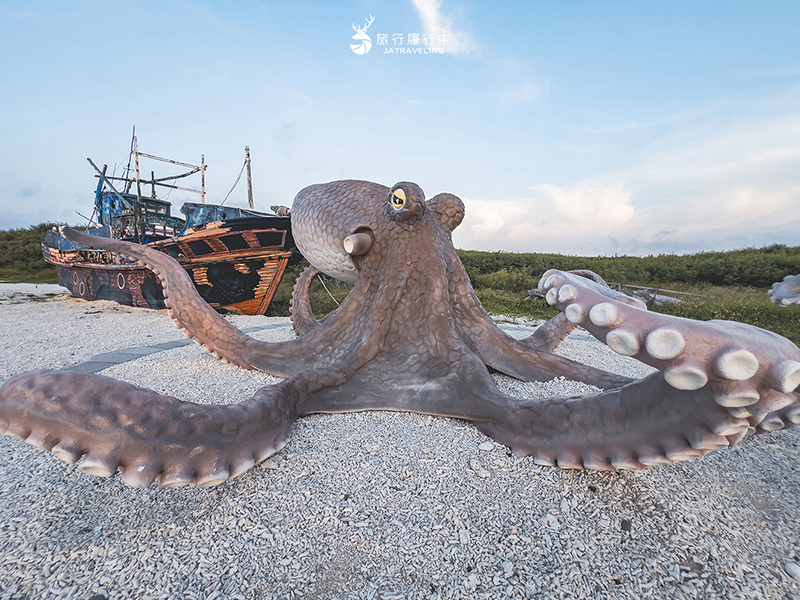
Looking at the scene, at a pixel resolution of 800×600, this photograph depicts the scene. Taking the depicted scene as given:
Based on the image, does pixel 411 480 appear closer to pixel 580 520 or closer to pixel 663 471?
pixel 580 520

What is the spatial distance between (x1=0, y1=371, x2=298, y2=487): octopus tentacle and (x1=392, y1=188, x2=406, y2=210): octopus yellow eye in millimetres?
1569

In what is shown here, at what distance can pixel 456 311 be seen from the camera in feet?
8.21

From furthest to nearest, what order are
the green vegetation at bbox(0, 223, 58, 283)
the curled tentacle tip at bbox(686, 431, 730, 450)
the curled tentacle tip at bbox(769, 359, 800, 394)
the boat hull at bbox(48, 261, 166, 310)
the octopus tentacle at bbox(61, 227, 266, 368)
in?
the green vegetation at bbox(0, 223, 58, 283), the boat hull at bbox(48, 261, 166, 310), the octopus tentacle at bbox(61, 227, 266, 368), the curled tentacle tip at bbox(686, 431, 730, 450), the curled tentacle tip at bbox(769, 359, 800, 394)

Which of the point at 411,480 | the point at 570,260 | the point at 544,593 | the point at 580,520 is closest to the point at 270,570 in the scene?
the point at 411,480

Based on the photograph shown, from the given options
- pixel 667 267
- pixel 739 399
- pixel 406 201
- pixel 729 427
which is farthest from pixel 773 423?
pixel 667 267

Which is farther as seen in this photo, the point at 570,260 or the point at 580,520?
the point at 570,260

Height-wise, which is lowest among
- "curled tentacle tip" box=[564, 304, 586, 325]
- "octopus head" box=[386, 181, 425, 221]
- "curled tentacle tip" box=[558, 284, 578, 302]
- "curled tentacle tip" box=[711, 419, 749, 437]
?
"curled tentacle tip" box=[711, 419, 749, 437]

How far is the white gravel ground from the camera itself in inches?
44.8

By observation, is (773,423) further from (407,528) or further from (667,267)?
(667,267)

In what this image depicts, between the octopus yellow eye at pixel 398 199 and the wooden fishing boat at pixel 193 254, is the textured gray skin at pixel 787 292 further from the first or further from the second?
the wooden fishing boat at pixel 193 254

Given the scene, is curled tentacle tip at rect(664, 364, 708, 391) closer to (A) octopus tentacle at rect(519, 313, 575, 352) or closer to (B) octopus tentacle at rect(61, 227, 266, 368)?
(A) octopus tentacle at rect(519, 313, 575, 352)

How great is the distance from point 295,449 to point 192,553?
2.09 ft

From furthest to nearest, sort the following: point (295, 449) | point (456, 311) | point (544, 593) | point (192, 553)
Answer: point (456, 311), point (295, 449), point (192, 553), point (544, 593)

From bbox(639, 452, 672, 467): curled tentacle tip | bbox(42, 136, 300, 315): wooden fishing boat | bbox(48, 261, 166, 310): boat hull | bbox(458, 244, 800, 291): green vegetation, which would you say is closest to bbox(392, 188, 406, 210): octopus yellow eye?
bbox(639, 452, 672, 467): curled tentacle tip
